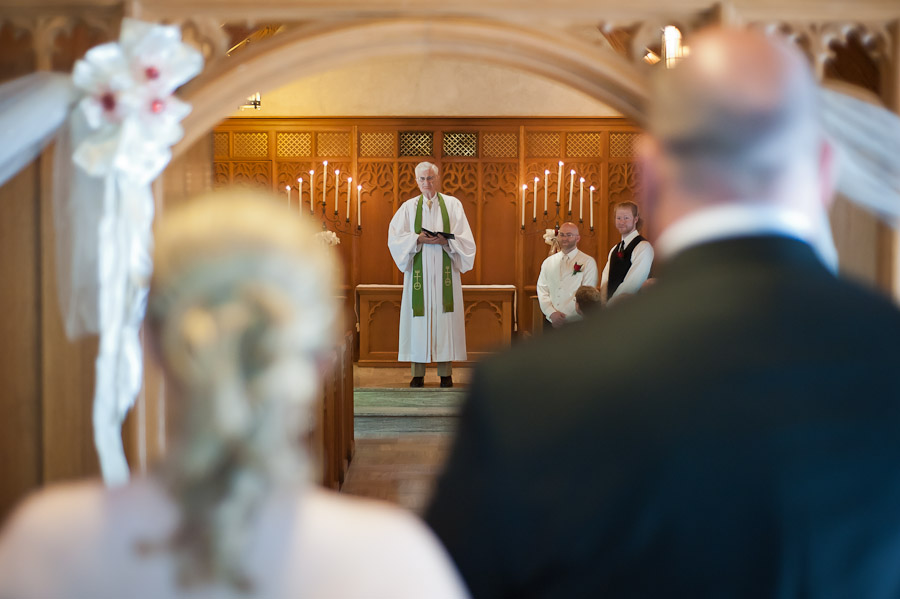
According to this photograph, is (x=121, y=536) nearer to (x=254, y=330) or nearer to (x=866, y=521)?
(x=254, y=330)

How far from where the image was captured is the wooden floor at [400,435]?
569 cm

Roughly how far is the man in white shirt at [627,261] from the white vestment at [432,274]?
94.5 inches

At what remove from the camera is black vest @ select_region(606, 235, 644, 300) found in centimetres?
645

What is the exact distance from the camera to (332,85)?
10.8m

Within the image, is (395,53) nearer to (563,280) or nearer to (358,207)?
(563,280)

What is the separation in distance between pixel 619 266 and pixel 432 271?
2761mm

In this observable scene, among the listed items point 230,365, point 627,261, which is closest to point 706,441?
point 230,365

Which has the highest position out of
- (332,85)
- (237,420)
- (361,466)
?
(332,85)

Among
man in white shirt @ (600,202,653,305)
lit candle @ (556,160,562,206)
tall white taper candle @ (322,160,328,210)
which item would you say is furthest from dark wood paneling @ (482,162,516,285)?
man in white shirt @ (600,202,653,305)

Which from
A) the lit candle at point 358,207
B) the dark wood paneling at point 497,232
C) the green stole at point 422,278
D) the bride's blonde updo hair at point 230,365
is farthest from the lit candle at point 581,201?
the bride's blonde updo hair at point 230,365

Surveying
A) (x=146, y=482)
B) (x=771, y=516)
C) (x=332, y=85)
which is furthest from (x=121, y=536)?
(x=332, y=85)

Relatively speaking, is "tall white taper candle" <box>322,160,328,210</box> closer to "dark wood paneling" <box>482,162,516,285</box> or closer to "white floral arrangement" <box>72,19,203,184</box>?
"dark wood paneling" <box>482,162,516,285</box>

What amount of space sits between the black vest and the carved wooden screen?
4185 millimetres

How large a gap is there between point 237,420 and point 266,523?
0.38ft
